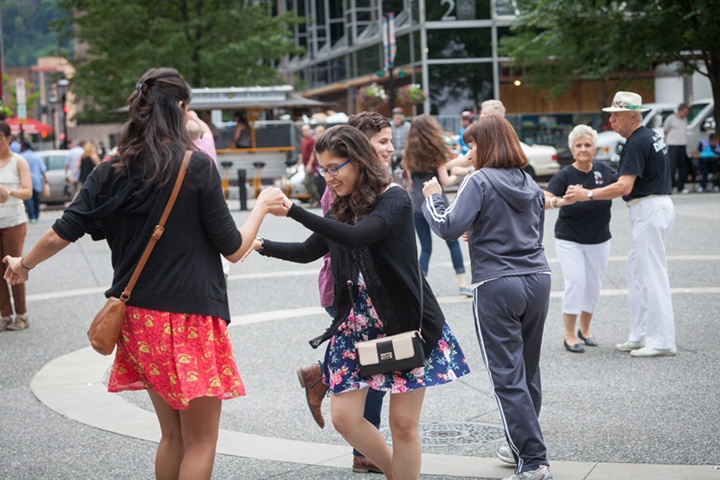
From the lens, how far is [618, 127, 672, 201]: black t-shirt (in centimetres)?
798

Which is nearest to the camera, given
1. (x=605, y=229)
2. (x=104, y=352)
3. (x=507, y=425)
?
(x=104, y=352)

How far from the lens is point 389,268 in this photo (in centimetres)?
477

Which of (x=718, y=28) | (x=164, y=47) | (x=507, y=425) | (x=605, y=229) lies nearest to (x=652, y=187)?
(x=605, y=229)

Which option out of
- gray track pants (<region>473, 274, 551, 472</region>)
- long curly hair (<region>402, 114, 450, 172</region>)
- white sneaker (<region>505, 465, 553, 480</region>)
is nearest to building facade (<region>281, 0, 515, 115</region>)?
long curly hair (<region>402, 114, 450, 172</region>)

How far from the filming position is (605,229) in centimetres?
874

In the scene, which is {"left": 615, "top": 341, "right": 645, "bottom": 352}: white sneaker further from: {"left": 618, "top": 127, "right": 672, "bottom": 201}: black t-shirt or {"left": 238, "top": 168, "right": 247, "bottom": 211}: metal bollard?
{"left": 238, "top": 168, "right": 247, "bottom": 211}: metal bollard

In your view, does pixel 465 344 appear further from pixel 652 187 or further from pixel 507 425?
pixel 507 425

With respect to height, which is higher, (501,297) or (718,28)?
(718,28)

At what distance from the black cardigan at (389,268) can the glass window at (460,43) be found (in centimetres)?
3676

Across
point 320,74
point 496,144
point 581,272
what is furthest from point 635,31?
point 320,74

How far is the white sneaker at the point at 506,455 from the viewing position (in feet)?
18.5

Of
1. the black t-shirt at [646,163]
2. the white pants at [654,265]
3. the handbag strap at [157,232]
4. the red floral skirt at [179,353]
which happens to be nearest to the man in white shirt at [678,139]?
the white pants at [654,265]

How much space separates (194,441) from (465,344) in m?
4.87

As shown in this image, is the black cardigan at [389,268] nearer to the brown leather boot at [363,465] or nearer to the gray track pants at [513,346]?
the gray track pants at [513,346]
